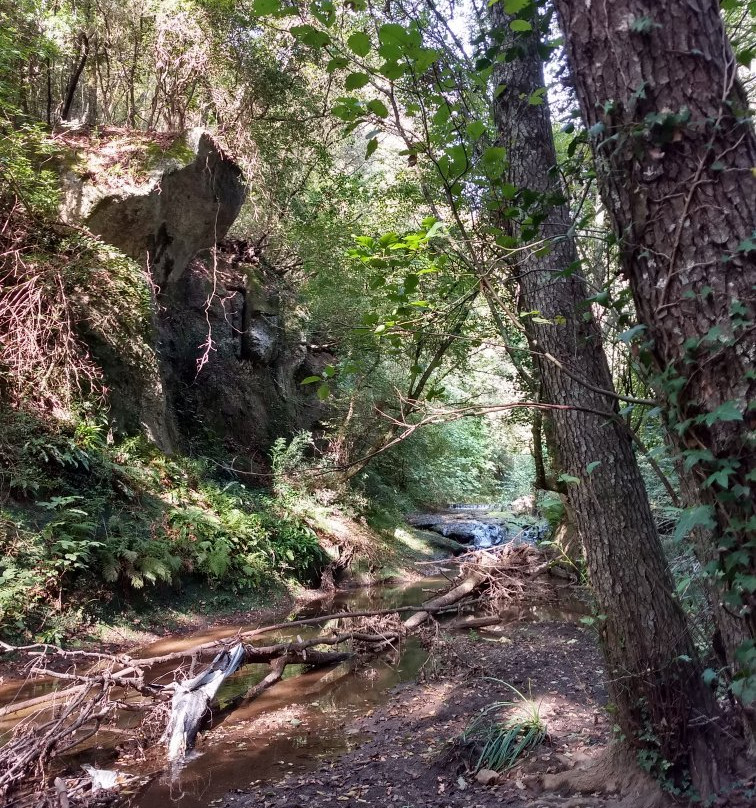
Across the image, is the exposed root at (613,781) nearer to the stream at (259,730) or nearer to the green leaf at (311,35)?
the stream at (259,730)

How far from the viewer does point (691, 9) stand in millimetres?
1729

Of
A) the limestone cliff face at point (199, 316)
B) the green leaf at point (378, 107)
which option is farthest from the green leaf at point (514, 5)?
the limestone cliff face at point (199, 316)

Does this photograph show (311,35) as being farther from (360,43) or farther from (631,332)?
(631,332)

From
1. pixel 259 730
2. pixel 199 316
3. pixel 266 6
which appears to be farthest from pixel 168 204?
pixel 266 6

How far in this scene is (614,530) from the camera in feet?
10.9

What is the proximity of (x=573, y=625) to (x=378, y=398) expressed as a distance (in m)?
7.49

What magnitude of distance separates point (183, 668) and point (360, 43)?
576 centimetres

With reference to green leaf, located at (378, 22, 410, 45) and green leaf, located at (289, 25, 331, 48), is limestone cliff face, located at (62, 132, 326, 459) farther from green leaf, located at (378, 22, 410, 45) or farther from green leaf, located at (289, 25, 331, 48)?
green leaf, located at (378, 22, 410, 45)

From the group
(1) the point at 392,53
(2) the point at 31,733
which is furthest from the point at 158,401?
(1) the point at 392,53

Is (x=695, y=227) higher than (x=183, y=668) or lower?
higher

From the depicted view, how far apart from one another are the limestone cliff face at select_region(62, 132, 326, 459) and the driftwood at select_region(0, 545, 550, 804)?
5.52 m

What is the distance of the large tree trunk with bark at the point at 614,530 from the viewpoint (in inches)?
121

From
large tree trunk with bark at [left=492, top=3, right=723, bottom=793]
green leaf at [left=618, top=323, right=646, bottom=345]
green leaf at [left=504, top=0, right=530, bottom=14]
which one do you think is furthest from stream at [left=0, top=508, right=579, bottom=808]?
green leaf at [left=504, top=0, right=530, bottom=14]

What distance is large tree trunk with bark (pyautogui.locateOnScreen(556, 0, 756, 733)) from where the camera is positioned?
5.30 ft
